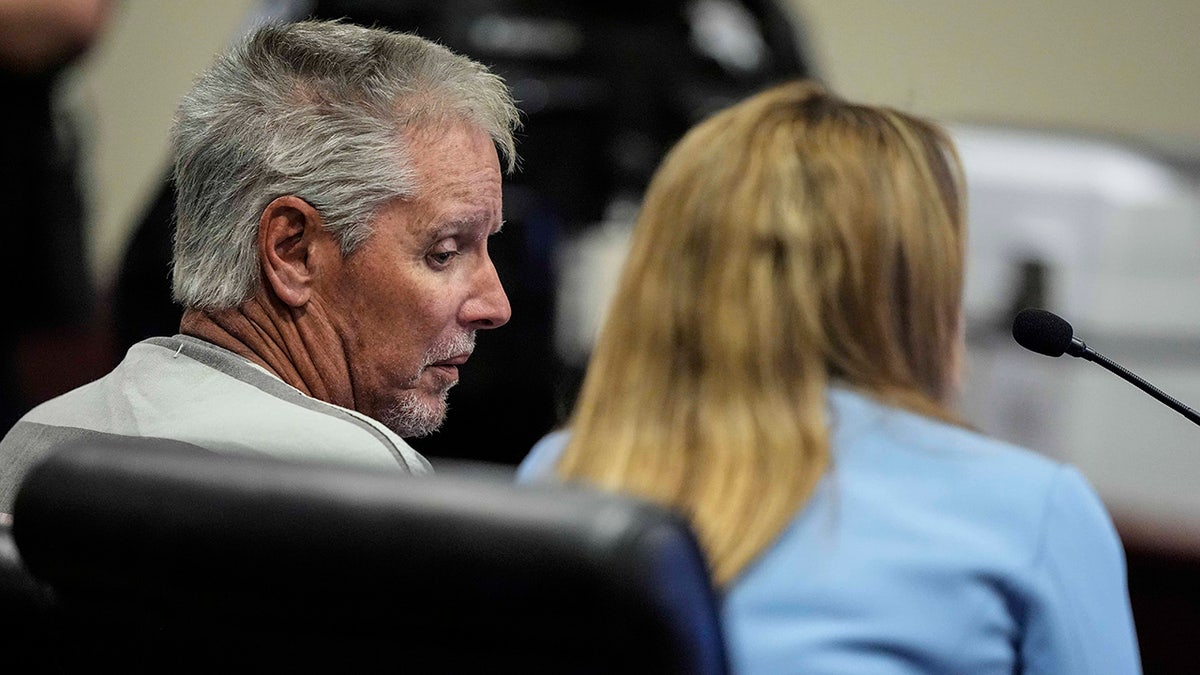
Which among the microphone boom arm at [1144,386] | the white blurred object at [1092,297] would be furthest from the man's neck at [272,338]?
the white blurred object at [1092,297]

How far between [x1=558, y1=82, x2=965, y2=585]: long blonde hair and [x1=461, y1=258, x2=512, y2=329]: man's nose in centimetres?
27

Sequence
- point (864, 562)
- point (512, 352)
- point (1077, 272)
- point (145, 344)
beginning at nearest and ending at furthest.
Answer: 1. point (864, 562)
2. point (145, 344)
3. point (1077, 272)
4. point (512, 352)

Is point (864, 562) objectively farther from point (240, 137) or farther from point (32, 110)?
point (32, 110)

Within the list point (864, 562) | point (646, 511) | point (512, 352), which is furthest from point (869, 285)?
point (512, 352)

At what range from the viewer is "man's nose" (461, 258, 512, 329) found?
3.93 ft

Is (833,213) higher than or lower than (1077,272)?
→ higher

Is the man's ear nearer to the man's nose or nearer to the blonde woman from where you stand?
the man's nose

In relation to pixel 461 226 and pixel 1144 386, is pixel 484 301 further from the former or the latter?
pixel 1144 386

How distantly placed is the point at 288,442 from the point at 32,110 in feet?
5.38

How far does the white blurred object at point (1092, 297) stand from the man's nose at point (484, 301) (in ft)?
4.95

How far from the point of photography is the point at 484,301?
3.95ft

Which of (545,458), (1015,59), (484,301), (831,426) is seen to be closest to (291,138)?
(484,301)

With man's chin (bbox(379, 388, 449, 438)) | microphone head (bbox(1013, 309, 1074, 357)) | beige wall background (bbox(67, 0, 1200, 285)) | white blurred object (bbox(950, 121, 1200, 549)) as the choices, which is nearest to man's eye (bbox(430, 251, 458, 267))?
man's chin (bbox(379, 388, 449, 438))

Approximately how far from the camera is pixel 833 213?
887 mm
